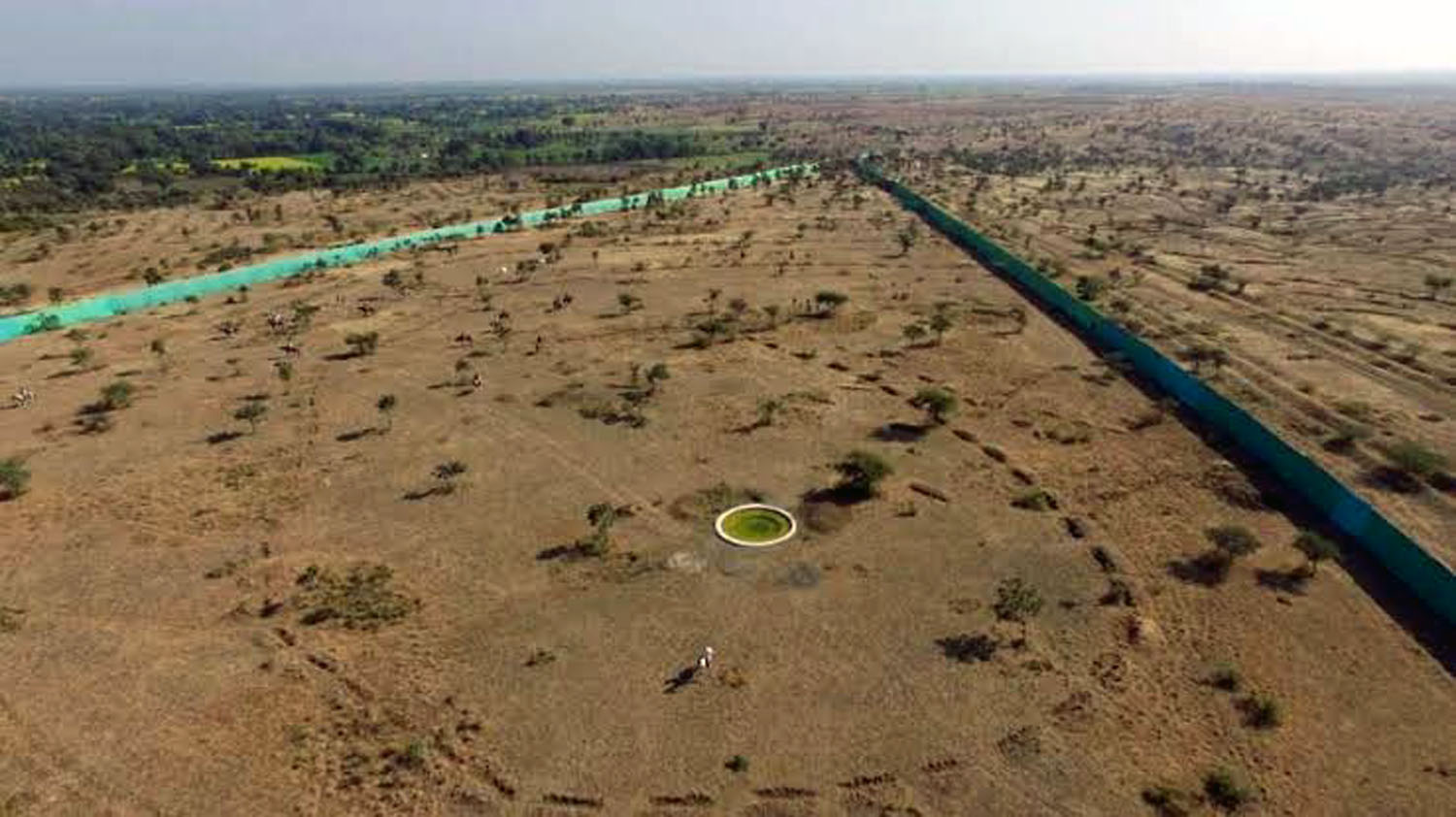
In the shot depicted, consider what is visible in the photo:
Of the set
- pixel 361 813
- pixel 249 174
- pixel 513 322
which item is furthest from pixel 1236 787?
pixel 249 174

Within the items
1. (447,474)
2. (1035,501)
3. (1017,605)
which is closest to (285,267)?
(447,474)

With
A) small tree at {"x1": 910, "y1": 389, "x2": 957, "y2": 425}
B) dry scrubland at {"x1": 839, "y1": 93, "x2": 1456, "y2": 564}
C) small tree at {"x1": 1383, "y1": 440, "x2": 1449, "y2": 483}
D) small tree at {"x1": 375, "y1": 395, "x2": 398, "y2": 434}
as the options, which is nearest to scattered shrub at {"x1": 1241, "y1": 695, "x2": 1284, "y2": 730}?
dry scrubland at {"x1": 839, "y1": 93, "x2": 1456, "y2": 564}

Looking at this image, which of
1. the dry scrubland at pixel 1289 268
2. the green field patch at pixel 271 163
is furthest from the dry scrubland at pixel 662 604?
the green field patch at pixel 271 163

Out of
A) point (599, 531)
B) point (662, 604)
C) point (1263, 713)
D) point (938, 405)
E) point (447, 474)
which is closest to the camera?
point (1263, 713)

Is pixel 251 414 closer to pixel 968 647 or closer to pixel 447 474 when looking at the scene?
pixel 447 474

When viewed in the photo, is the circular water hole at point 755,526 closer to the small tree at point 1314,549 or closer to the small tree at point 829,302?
the small tree at point 1314,549

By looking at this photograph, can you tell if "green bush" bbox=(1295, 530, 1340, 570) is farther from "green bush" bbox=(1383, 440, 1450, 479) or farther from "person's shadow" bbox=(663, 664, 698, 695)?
"person's shadow" bbox=(663, 664, 698, 695)
